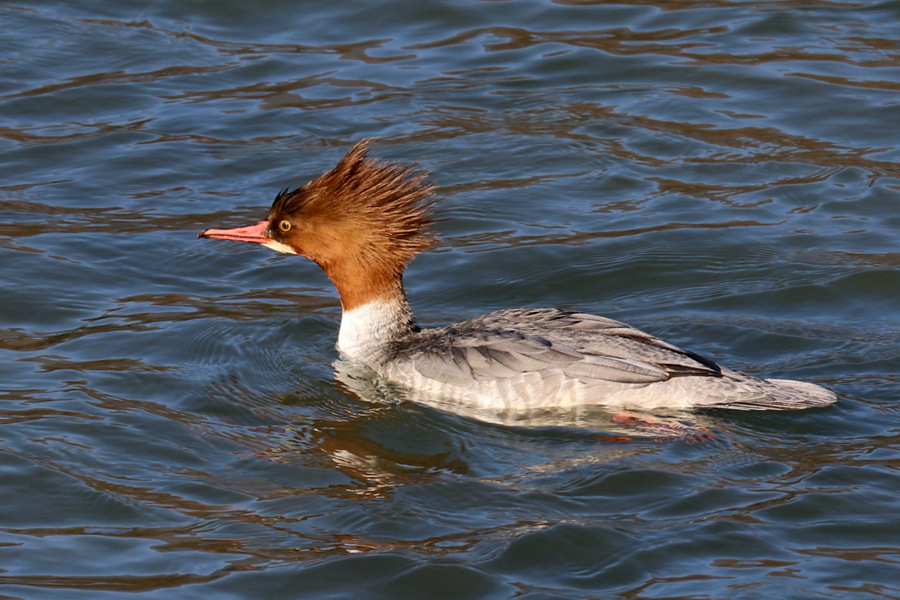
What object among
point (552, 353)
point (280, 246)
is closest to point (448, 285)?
point (280, 246)

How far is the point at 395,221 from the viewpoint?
6.87 meters

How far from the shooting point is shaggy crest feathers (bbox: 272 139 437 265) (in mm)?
6793

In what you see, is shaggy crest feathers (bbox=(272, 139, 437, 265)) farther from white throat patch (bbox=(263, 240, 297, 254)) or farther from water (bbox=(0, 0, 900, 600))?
water (bbox=(0, 0, 900, 600))

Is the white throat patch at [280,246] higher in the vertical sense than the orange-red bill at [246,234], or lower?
lower

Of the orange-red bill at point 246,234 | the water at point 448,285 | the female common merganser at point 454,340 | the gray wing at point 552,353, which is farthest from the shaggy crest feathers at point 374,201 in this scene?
the water at point 448,285

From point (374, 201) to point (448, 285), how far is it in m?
1.49

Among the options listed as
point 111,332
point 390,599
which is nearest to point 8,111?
point 111,332

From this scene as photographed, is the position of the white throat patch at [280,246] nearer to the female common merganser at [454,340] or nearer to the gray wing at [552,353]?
the female common merganser at [454,340]

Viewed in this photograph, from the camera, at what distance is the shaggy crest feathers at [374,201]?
6793 millimetres

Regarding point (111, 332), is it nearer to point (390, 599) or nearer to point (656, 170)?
point (390, 599)

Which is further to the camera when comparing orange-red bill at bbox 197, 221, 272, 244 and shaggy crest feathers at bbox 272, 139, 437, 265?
orange-red bill at bbox 197, 221, 272, 244

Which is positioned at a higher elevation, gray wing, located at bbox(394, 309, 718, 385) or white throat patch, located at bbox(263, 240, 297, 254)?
white throat patch, located at bbox(263, 240, 297, 254)

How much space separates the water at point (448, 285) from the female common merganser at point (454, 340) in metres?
0.18

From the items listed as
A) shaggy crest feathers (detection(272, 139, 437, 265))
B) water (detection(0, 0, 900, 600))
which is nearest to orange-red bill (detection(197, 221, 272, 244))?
shaggy crest feathers (detection(272, 139, 437, 265))
